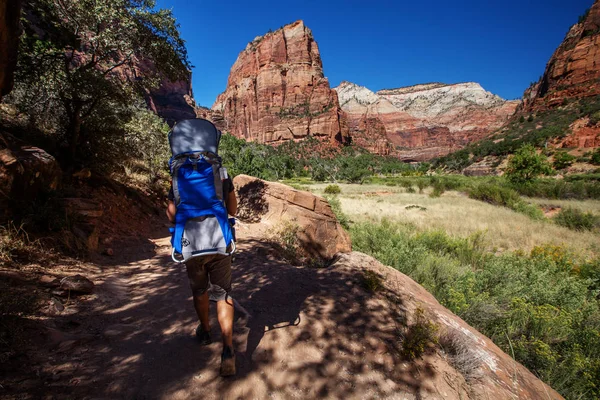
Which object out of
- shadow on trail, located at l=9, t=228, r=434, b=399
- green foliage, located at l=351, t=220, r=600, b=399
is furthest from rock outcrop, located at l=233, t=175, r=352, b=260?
shadow on trail, located at l=9, t=228, r=434, b=399

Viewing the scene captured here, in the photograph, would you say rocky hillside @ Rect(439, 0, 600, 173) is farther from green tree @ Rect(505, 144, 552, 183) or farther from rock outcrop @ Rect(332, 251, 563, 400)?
rock outcrop @ Rect(332, 251, 563, 400)

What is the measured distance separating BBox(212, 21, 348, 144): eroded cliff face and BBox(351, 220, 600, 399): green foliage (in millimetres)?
88713

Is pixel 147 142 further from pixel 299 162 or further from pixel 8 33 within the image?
pixel 299 162

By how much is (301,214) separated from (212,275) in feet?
17.9

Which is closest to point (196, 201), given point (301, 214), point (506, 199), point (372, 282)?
point (372, 282)

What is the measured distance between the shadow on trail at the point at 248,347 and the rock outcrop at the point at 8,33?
123 inches

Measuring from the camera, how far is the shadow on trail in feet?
5.97

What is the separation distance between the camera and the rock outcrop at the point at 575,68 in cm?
5275

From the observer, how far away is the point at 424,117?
160 metres

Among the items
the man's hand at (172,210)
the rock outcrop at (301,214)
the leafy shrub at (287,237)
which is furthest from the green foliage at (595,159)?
the man's hand at (172,210)

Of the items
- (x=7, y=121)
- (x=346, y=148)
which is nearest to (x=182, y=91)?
(x=346, y=148)

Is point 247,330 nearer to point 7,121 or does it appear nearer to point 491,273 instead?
point 491,273

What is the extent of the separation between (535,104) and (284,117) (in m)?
75.1

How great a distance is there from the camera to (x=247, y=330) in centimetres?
247
